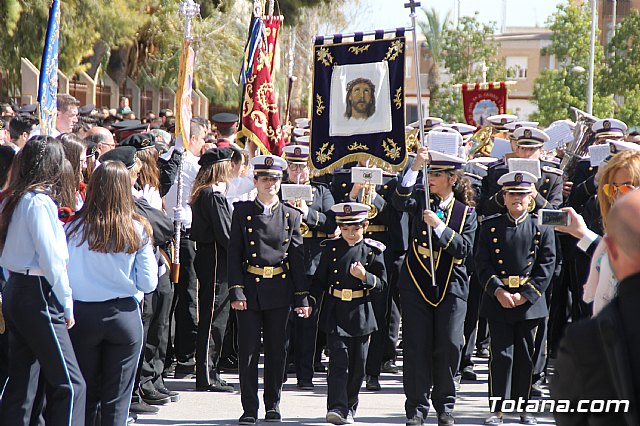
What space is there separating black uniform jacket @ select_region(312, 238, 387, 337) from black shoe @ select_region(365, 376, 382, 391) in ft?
4.44

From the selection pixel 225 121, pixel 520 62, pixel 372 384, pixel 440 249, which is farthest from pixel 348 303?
pixel 520 62

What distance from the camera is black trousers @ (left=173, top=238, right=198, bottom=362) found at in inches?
381

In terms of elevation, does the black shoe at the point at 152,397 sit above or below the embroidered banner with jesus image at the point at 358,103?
below

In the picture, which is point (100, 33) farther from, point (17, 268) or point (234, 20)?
point (17, 268)

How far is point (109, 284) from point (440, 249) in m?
3.00

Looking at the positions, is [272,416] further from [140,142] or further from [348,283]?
[140,142]

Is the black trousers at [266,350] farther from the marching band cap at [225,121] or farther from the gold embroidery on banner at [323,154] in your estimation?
the marching band cap at [225,121]

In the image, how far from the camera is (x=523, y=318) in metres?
8.16

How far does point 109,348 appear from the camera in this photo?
630 centimetres

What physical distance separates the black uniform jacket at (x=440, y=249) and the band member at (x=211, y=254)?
1831 millimetres

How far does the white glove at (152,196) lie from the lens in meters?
8.40

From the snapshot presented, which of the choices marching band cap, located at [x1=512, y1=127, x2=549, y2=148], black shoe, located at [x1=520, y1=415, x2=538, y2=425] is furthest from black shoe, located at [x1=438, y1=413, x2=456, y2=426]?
marching band cap, located at [x1=512, y1=127, x2=549, y2=148]

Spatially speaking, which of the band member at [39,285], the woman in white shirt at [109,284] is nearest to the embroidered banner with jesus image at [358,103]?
the woman in white shirt at [109,284]

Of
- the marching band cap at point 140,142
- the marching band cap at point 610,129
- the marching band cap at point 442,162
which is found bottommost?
the marching band cap at point 442,162
